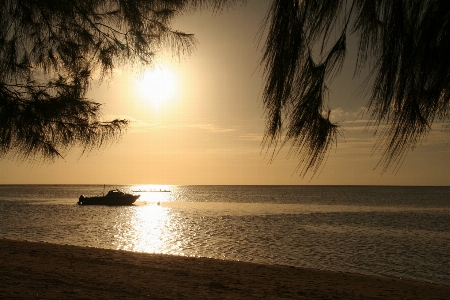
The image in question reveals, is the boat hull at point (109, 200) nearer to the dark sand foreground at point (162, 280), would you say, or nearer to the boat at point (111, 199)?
the boat at point (111, 199)

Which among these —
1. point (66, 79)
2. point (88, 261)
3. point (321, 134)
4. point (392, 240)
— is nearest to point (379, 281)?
point (88, 261)

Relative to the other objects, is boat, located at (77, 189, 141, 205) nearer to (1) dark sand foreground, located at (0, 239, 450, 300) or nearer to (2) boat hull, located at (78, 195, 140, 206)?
(2) boat hull, located at (78, 195, 140, 206)

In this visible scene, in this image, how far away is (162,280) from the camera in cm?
901

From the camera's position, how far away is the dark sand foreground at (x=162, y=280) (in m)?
7.48

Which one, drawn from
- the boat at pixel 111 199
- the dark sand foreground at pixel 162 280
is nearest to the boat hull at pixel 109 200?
the boat at pixel 111 199

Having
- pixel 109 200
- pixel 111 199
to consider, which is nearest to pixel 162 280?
pixel 109 200

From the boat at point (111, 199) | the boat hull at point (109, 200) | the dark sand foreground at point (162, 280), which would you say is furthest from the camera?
the boat at point (111, 199)

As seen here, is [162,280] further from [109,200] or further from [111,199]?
[111,199]

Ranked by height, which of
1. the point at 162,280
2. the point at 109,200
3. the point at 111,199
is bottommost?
the point at 162,280

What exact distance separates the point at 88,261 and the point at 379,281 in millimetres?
7175

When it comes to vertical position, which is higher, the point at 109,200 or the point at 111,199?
the point at 111,199

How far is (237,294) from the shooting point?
8.17 metres

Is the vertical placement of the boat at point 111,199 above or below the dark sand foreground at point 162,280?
above

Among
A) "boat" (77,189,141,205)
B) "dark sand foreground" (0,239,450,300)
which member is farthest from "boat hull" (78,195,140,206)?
"dark sand foreground" (0,239,450,300)
